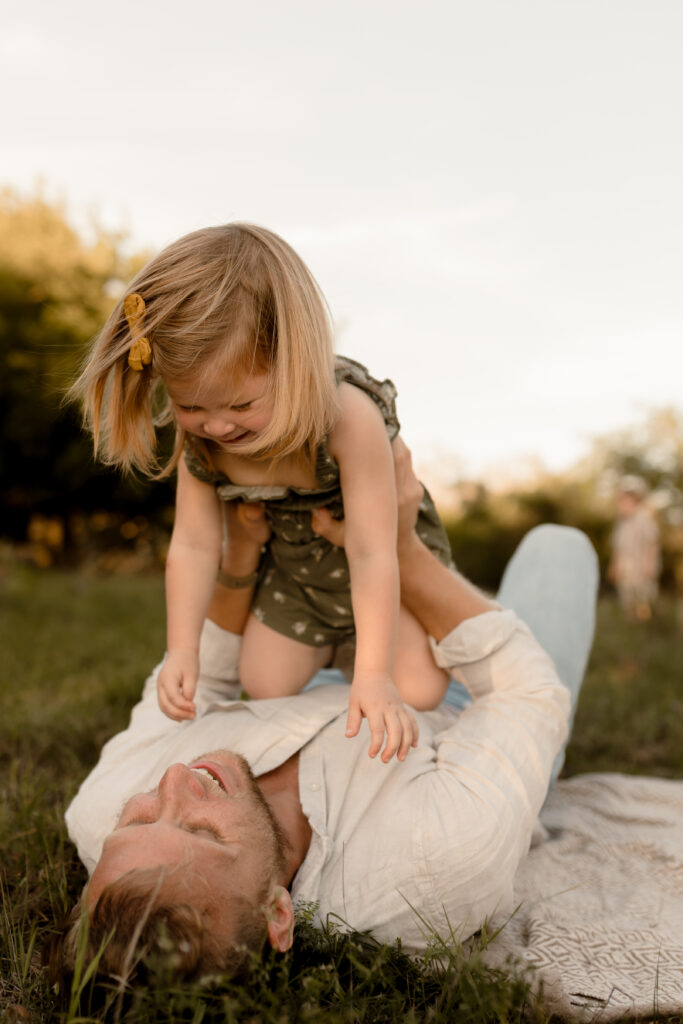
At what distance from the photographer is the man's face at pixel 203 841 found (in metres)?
1.83

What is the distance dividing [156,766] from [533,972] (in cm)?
114

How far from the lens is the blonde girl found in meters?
2.32

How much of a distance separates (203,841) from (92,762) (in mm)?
1747

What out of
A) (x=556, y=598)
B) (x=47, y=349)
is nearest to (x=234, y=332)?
(x=556, y=598)

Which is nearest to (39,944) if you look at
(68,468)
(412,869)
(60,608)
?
(412,869)

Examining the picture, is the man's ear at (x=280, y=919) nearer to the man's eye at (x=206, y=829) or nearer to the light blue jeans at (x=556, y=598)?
the man's eye at (x=206, y=829)

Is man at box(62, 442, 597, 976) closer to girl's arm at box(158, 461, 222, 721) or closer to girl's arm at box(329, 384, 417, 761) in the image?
girl's arm at box(158, 461, 222, 721)

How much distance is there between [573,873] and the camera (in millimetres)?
2730

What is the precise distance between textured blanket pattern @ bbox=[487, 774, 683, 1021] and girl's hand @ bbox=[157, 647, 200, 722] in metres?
1.06

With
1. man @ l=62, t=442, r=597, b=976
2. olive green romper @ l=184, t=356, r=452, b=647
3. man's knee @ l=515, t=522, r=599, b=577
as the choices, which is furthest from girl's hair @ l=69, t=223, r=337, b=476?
man's knee @ l=515, t=522, r=599, b=577

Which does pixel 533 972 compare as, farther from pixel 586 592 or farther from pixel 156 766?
pixel 586 592

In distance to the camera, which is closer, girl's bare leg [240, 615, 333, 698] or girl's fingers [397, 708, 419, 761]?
girl's fingers [397, 708, 419, 761]

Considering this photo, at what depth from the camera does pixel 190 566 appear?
110 inches

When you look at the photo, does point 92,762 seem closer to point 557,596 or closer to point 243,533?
point 243,533
